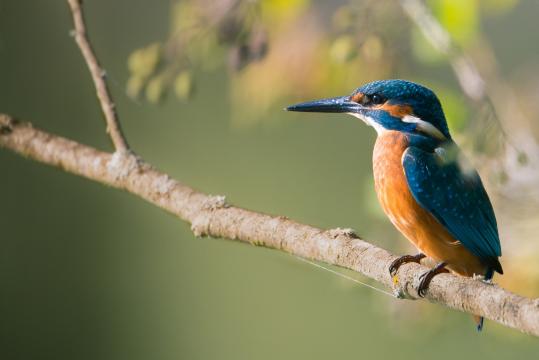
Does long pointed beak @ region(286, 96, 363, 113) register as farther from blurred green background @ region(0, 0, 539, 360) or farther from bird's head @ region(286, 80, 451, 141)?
blurred green background @ region(0, 0, 539, 360)

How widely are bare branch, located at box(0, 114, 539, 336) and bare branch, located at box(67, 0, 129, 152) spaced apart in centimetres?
2

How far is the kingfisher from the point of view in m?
0.96

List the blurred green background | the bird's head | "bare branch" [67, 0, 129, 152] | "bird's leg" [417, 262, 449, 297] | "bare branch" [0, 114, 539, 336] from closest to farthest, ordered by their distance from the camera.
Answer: "bare branch" [0, 114, 539, 336], "bird's leg" [417, 262, 449, 297], the bird's head, "bare branch" [67, 0, 129, 152], the blurred green background

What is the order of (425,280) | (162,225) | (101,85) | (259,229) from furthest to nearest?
(162,225)
(101,85)
(259,229)
(425,280)

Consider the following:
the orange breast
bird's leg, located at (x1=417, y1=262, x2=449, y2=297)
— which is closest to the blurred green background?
the orange breast

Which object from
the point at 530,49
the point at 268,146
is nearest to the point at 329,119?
the point at 268,146

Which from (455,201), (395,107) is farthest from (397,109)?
(455,201)

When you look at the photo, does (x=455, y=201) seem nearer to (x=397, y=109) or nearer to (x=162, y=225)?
(x=397, y=109)

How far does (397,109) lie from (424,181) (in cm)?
8

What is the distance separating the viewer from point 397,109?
3.19ft

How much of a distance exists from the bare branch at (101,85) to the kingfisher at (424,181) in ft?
0.79

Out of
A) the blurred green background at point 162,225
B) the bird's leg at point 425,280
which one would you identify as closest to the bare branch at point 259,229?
the bird's leg at point 425,280

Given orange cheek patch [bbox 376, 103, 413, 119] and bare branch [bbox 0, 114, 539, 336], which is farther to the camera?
orange cheek patch [bbox 376, 103, 413, 119]

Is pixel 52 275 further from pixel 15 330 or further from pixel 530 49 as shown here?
pixel 530 49
